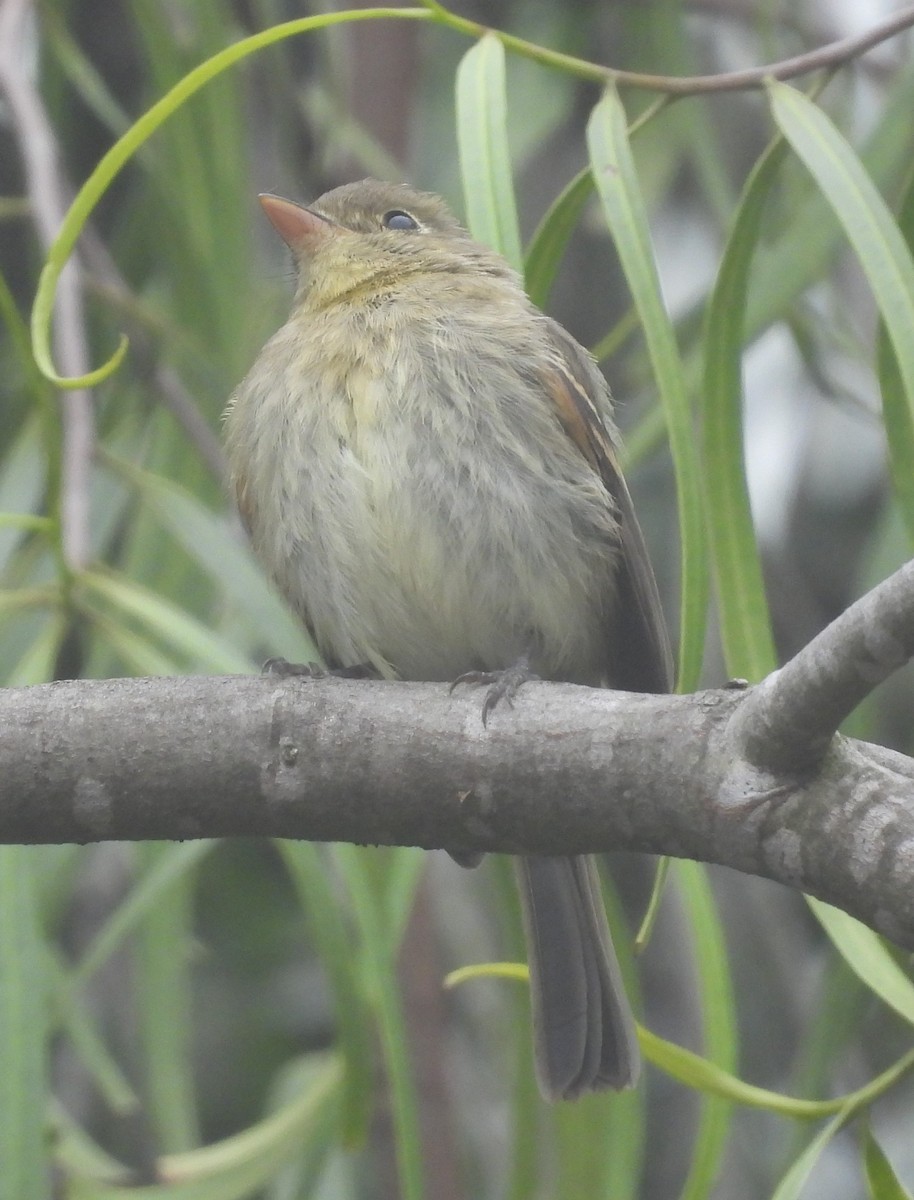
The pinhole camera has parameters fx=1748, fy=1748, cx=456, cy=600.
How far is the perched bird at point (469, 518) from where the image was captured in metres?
2.93

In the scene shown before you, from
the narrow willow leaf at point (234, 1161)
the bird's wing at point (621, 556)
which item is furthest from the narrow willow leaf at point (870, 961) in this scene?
the narrow willow leaf at point (234, 1161)

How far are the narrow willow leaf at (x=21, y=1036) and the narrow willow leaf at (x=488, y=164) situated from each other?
1.17 meters

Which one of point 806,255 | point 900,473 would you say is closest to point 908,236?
point 900,473

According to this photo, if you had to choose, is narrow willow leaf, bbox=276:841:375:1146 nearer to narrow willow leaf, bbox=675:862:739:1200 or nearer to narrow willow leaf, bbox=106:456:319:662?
narrow willow leaf, bbox=106:456:319:662

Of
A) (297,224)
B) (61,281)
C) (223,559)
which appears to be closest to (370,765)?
(223,559)

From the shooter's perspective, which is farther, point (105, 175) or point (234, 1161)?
point (234, 1161)

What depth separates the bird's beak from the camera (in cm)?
354

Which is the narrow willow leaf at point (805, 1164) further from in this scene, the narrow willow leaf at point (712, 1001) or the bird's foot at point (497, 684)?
the bird's foot at point (497, 684)

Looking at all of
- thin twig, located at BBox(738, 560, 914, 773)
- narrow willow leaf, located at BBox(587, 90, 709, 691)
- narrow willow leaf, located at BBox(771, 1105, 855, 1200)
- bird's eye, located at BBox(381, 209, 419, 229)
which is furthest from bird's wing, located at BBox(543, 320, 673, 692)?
thin twig, located at BBox(738, 560, 914, 773)

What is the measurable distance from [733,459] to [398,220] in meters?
1.50

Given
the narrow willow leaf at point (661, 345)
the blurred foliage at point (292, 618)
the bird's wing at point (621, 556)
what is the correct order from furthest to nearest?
1. the bird's wing at point (621, 556)
2. the blurred foliage at point (292, 618)
3. the narrow willow leaf at point (661, 345)

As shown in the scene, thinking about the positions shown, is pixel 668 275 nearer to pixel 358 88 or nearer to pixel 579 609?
pixel 358 88

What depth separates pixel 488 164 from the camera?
2.49 meters

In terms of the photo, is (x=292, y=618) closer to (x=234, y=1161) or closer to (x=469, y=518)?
(x=469, y=518)
